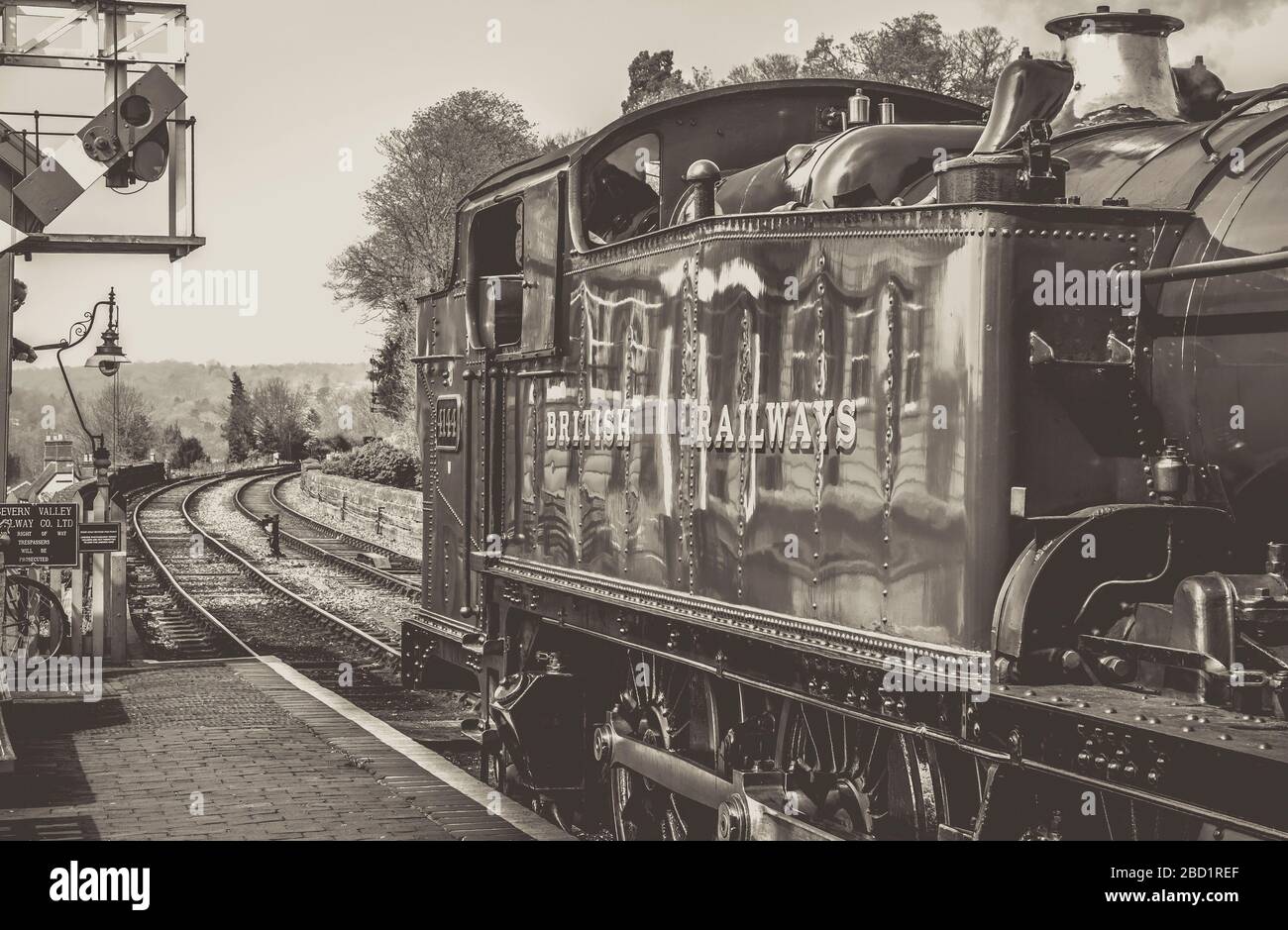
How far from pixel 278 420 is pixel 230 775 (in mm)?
72805

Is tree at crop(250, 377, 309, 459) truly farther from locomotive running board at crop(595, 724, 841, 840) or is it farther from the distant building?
locomotive running board at crop(595, 724, 841, 840)

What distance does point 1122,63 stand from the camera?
5.69 metres

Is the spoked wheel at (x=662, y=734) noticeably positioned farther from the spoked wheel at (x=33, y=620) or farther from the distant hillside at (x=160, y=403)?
the distant hillside at (x=160, y=403)

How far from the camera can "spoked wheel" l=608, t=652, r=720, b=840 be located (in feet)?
21.8

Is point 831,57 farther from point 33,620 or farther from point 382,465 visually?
point 33,620

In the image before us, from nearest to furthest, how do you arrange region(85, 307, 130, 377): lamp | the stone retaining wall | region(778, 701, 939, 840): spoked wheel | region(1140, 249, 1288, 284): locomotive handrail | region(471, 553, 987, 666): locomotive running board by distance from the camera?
region(1140, 249, 1288, 284): locomotive handrail
region(471, 553, 987, 666): locomotive running board
region(778, 701, 939, 840): spoked wheel
region(85, 307, 130, 377): lamp
the stone retaining wall

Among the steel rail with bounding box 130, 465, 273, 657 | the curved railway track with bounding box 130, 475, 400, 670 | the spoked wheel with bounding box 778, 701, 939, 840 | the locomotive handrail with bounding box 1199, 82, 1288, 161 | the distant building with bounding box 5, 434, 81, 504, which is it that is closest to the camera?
the locomotive handrail with bounding box 1199, 82, 1288, 161

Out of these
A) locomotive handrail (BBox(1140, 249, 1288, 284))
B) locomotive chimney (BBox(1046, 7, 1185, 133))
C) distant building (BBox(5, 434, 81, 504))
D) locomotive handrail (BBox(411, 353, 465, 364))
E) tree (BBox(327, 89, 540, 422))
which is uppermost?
tree (BBox(327, 89, 540, 422))

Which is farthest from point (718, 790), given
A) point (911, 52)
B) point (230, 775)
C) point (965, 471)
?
point (911, 52)

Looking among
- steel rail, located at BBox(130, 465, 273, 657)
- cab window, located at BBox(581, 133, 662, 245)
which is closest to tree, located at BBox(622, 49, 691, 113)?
steel rail, located at BBox(130, 465, 273, 657)

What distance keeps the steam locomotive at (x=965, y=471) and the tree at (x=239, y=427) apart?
228ft

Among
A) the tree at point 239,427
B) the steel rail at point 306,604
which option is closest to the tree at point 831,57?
the steel rail at point 306,604

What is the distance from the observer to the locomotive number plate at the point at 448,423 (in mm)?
9312

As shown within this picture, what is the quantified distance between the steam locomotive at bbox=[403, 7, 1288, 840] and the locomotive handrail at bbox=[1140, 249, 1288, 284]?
0.01 meters
